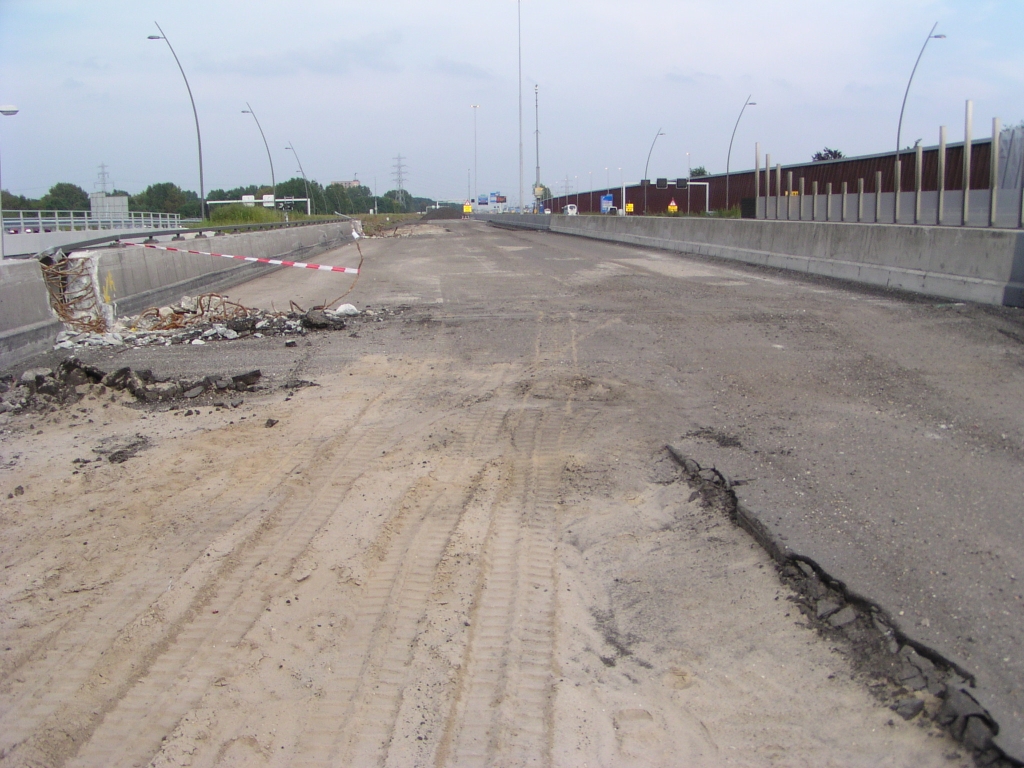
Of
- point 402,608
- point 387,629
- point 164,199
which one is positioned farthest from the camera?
point 164,199

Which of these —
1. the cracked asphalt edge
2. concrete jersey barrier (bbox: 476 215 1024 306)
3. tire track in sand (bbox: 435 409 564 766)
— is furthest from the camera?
concrete jersey barrier (bbox: 476 215 1024 306)

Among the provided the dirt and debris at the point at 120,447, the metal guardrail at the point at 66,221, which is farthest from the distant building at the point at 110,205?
the dirt and debris at the point at 120,447

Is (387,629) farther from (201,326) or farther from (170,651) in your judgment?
(201,326)

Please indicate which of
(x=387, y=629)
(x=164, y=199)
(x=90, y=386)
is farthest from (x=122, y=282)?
(x=164, y=199)

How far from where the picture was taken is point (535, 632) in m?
3.78

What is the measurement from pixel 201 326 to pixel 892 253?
11.1 m

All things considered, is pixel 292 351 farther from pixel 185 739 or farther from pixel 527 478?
pixel 185 739

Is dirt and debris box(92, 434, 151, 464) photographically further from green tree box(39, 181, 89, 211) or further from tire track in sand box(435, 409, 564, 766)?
green tree box(39, 181, 89, 211)

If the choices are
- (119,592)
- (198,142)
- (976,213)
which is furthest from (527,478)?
(198,142)

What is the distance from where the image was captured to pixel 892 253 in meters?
13.6

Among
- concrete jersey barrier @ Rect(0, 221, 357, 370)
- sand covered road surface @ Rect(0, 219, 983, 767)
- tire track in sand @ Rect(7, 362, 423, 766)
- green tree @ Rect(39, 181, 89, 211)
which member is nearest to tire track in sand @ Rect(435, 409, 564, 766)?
sand covered road surface @ Rect(0, 219, 983, 767)

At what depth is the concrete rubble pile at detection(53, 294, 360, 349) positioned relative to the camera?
10555 mm

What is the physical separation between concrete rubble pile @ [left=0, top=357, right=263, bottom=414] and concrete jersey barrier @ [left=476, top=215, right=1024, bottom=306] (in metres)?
9.69

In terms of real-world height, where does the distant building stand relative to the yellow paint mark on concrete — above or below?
above
